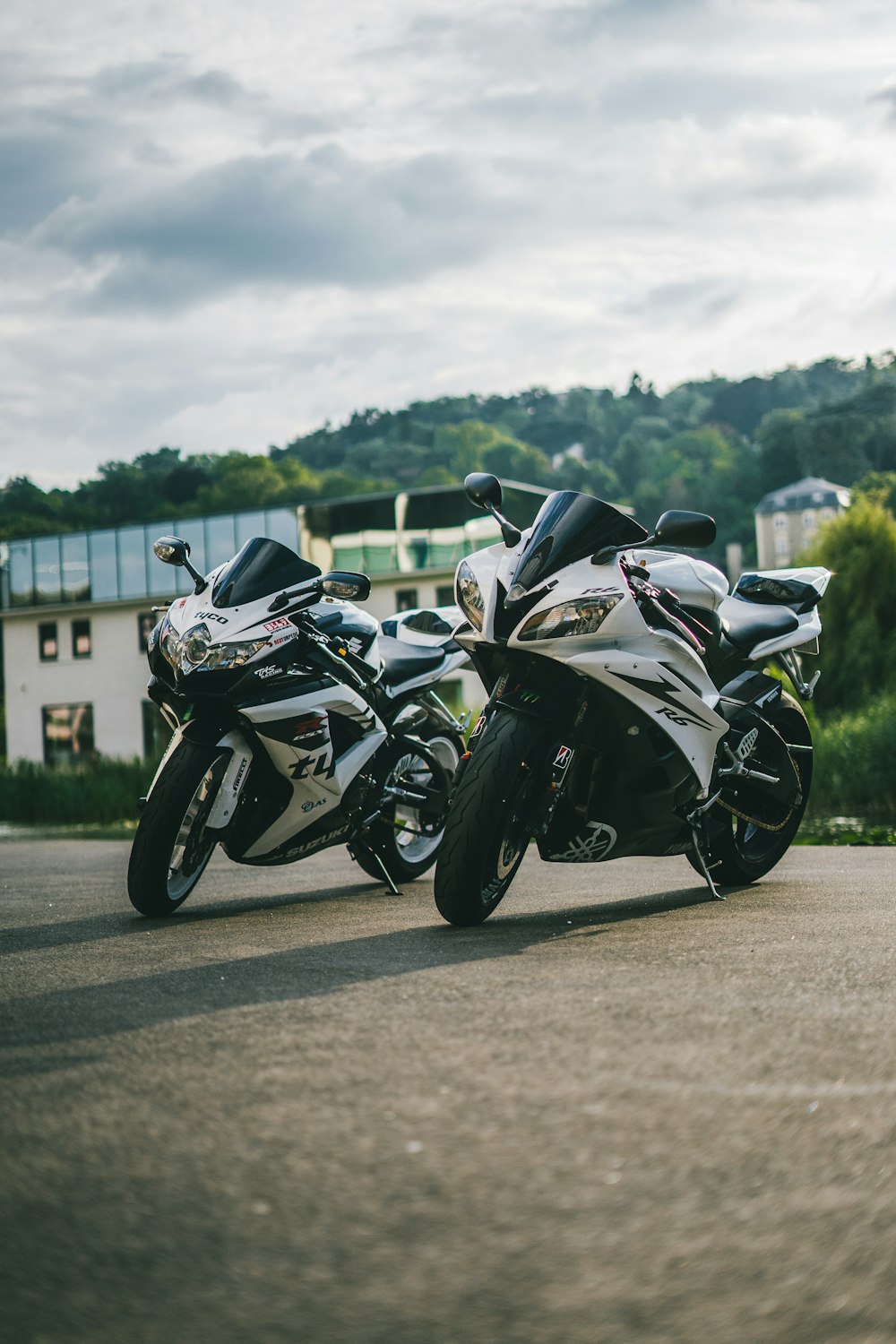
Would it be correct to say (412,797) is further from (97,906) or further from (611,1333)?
(611,1333)

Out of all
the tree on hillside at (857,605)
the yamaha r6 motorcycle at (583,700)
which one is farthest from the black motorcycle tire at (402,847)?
the tree on hillside at (857,605)

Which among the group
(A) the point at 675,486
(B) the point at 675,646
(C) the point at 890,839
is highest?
(A) the point at 675,486

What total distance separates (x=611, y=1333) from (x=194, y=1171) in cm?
84

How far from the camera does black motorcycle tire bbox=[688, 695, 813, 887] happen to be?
688 centimetres

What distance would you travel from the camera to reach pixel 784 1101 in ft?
9.51

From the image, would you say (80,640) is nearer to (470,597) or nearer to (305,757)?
(305,757)

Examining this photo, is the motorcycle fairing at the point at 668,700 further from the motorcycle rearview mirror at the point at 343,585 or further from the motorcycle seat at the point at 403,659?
the motorcycle seat at the point at 403,659

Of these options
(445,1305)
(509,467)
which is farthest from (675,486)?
(445,1305)

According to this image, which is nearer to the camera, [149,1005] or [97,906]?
[149,1005]

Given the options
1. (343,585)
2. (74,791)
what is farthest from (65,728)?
(343,585)

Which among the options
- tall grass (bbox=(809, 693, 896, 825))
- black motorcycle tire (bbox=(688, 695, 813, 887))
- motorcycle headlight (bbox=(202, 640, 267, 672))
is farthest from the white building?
motorcycle headlight (bbox=(202, 640, 267, 672))

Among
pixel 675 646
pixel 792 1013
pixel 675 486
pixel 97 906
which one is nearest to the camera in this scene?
pixel 792 1013

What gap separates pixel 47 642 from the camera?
2911 inches

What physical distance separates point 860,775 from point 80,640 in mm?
58421
